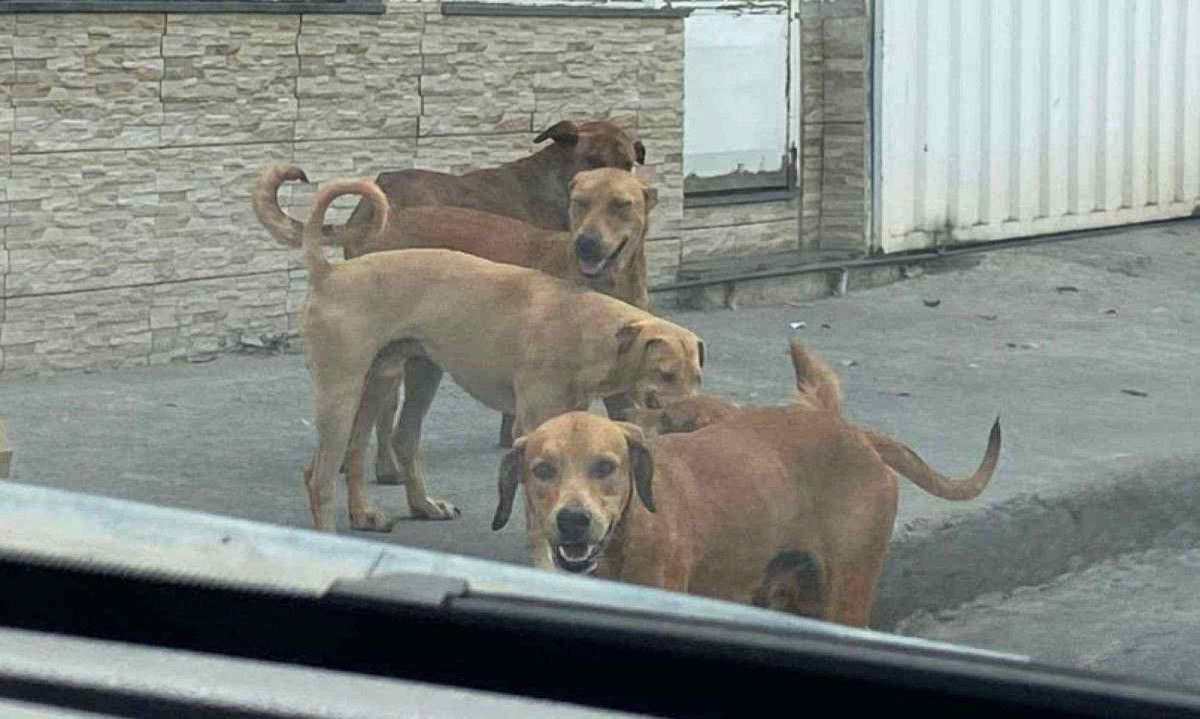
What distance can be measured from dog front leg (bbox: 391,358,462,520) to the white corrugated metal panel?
16.5ft

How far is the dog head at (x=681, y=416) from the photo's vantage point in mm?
5934

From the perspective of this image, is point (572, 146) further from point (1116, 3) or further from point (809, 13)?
point (1116, 3)

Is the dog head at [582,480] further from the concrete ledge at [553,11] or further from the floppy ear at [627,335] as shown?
the concrete ledge at [553,11]

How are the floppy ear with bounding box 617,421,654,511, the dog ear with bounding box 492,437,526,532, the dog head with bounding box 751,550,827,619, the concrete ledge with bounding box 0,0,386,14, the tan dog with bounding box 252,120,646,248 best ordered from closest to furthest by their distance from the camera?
the floppy ear with bounding box 617,421,654,511 → the dog ear with bounding box 492,437,526,532 → the dog head with bounding box 751,550,827,619 → the tan dog with bounding box 252,120,646,248 → the concrete ledge with bounding box 0,0,386,14

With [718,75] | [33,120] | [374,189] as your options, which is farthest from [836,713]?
[718,75]

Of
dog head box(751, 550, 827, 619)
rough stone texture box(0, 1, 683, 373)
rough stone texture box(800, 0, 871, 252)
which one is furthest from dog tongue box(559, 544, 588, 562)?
rough stone texture box(800, 0, 871, 252)

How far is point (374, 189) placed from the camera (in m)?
6.49

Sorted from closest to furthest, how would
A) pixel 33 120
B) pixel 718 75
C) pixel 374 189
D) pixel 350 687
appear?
1. pixel 350 687
2. pixel 374 189
3. pixel 33 120
4. pixel 718 75

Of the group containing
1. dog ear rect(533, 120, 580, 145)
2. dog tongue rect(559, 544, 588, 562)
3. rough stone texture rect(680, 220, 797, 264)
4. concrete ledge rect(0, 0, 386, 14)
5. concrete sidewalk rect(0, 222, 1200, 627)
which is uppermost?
concrete ledge rect(0, 0, 386, 14)

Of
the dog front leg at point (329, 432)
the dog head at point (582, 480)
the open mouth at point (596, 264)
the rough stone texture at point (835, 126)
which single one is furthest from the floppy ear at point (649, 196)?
the rough stone texture at point (835, 126)

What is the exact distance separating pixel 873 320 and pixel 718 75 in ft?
4.99

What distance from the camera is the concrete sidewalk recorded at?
268 inches

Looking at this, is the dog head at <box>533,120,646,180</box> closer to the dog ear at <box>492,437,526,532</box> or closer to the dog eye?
the dog ear at <box>492,437,526,532</box>

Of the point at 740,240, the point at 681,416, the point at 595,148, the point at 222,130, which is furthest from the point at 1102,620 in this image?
the point at 740,240
